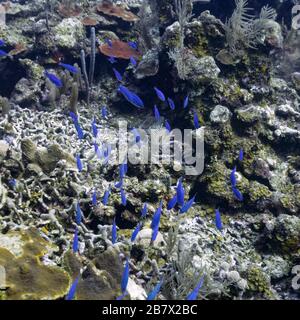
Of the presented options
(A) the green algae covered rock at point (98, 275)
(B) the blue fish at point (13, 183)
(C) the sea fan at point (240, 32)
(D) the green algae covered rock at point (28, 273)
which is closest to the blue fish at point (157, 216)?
(A) the green algae covered rock at point (98, 275)

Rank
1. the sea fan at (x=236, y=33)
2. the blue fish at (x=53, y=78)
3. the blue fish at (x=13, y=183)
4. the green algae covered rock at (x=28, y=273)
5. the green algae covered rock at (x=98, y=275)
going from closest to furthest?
the green algae covered rock at (x=28, y=273)
the green algae covered rock at (x=98, y=275)
the blue fish at (x=13, y=183)
the blue fish at (x=53, y=78)
the sea fan at (x=236, y=33)

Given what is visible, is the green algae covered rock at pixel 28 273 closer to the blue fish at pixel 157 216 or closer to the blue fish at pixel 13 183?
the blue fish at pixel 157 216

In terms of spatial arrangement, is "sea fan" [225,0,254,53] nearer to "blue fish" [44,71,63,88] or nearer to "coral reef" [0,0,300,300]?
"coral reef" [0,0,300,300]

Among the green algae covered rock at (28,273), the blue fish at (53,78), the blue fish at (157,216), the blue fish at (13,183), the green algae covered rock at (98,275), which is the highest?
the blue fish at (53,78)

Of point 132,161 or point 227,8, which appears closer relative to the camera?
point 132,161

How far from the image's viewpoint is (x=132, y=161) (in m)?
5.00

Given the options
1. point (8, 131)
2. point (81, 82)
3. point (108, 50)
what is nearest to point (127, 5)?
point (108, 50)

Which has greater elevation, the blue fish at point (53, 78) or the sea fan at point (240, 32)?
the sea fan at point (240, 32)

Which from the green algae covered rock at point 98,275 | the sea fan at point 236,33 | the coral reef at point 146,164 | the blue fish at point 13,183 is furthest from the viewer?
the sea fan at point 236,33

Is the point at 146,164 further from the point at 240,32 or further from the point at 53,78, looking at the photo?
the point at 240,32

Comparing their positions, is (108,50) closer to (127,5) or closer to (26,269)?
(127,5)

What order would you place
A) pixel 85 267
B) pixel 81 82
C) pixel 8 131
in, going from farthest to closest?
pixel 81 82 < pixel 8 131 < pixel 85 267

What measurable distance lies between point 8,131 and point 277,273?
198 inches

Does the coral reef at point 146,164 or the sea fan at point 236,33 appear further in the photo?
the sea fan at point 236,33
